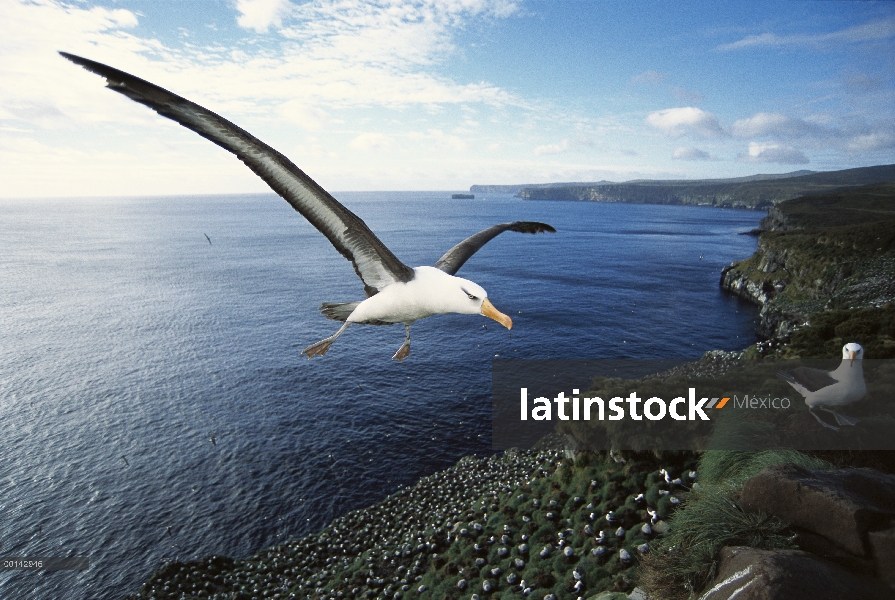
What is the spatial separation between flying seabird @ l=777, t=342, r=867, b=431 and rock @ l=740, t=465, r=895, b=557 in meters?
5.09

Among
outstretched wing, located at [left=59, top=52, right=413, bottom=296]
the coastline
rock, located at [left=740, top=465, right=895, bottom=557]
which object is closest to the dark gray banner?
the coastline

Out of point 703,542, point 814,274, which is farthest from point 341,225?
point 814,274

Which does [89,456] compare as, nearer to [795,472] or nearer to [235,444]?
[235,444]

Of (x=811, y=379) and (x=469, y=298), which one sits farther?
(x=811, y=379)

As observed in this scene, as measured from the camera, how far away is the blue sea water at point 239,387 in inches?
1200

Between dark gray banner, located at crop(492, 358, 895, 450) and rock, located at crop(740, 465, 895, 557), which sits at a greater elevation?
rock, located at crop(740, 465, 895, 557)

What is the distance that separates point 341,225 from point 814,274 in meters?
76.1

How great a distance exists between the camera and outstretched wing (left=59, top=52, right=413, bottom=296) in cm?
416

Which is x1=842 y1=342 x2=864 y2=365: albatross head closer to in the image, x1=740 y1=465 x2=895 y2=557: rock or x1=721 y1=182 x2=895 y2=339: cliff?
x1=740 y1=465 x2=895 y2=557: rock

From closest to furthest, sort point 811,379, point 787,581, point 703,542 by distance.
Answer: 1. point 787,581
2. point 703,542
3. point 811,379

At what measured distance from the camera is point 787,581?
15.1 feet

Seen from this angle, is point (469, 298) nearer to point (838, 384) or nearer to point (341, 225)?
point (341, 225)

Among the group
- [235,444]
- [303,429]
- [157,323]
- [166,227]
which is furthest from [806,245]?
[166,227]

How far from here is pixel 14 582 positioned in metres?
27.3
